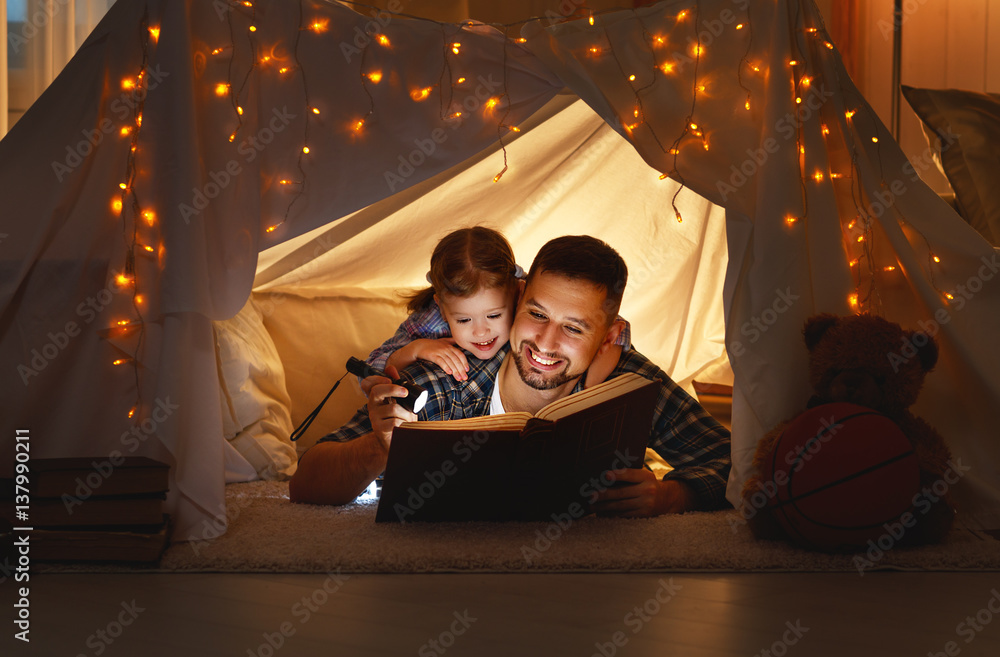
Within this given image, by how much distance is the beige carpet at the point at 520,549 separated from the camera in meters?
1.37

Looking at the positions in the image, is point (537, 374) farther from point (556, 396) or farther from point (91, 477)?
point (91, 477)

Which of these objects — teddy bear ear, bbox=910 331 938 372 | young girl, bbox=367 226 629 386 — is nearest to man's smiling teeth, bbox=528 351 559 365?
young girl, bbox=367 226 629 386

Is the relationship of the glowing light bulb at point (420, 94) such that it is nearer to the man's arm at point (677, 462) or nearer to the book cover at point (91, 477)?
the man's arm at point (677, 462)

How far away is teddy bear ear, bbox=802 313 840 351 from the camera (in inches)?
62.4

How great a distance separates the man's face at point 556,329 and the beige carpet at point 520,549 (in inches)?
13.0

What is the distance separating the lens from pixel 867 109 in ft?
5.78

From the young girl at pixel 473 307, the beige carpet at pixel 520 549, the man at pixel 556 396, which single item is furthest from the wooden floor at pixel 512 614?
the young girl at pixel 473 307

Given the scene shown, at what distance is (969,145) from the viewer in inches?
89.7

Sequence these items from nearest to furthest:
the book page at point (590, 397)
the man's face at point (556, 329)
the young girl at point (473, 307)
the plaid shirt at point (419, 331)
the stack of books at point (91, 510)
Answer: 1. the stack of books at point (91, 510)
2. the book page at point (590, 397)
3. the man's face at point (556, 329)
4. the young girl at point (473, 307)
5. the plaid shirt at point (419, 331)

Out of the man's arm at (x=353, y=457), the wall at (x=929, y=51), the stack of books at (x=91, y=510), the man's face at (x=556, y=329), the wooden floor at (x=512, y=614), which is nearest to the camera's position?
the wooden floor at (x=512, y=614)

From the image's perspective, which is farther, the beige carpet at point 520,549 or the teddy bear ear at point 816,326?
the teddy bear ear at point 816,326

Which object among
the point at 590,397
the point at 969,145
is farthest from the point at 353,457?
the point at 969,145

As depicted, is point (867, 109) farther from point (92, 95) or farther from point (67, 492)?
point (67, 492)

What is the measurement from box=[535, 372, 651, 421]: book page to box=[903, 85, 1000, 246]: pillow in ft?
3.97
